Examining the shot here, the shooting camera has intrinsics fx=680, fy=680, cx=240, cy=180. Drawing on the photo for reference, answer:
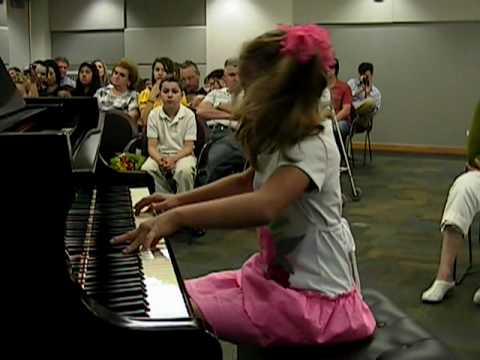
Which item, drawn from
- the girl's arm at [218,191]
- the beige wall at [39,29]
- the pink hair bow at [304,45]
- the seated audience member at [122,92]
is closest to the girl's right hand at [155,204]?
the girl's arm at [218,191]

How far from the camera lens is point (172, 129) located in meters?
5.17

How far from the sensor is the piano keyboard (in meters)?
1.34

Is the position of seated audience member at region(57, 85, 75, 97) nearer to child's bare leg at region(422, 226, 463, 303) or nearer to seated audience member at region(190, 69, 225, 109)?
seated audience member at region(190, 69, 225, 109)

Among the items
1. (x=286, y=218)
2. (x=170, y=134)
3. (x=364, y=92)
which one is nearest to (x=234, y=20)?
(x=364, y=92)

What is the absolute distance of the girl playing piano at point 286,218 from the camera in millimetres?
1633

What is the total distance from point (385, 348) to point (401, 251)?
3.00m

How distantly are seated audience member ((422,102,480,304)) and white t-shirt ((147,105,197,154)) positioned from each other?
85.8 inches

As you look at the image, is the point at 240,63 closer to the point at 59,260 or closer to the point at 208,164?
the point at 59,260

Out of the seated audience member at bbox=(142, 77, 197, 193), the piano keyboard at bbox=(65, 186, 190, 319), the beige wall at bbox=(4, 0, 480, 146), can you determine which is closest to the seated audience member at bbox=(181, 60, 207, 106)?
the seated audience member at bbox=(142, 77, 197, 193)

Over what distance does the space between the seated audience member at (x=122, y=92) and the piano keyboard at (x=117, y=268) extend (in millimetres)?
4374

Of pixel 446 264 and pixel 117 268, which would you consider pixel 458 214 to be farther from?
pixel 117 268

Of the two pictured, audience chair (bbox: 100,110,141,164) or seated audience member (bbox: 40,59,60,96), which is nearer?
audience chair (bbox: 100,110,141,164)

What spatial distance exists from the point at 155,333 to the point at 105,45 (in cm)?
1099

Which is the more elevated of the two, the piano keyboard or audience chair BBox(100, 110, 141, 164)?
the piano keyboard
